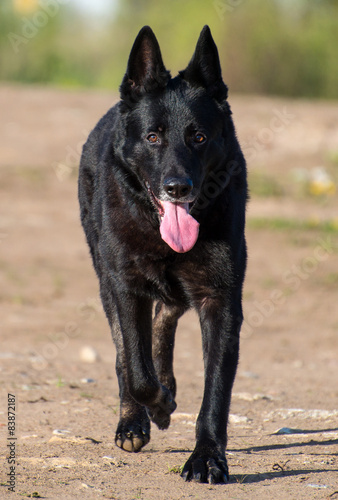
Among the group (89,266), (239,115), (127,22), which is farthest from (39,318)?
(127,22)

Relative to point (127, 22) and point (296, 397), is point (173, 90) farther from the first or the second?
point (127, 22)

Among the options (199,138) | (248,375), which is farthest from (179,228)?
(248,375)

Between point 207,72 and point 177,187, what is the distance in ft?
2.31

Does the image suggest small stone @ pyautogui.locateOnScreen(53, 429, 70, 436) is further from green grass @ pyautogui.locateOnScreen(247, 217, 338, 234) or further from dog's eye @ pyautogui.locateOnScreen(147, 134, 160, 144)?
green grass @ pyautogui.locateOnScreen(247, 217, 338, 234)

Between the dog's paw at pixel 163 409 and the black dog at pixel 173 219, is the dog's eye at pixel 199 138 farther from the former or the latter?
the dog's paw at pixel 163 409

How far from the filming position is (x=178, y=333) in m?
7.56

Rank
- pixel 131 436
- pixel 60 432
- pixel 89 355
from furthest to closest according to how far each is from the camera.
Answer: pixel 89 355 < pixel 60 432 < pixel 131 436

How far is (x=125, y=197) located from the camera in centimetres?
404

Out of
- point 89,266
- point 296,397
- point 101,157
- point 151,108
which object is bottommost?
point 89,266

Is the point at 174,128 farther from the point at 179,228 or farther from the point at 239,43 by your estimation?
the point at 239,43


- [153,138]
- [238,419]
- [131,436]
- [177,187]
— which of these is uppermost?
[153,138]

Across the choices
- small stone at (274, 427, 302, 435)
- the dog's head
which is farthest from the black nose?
small stone at (274, 427, 302, 435)

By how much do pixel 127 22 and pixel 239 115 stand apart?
18.1 meters

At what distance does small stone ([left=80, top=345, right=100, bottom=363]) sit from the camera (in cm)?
632
